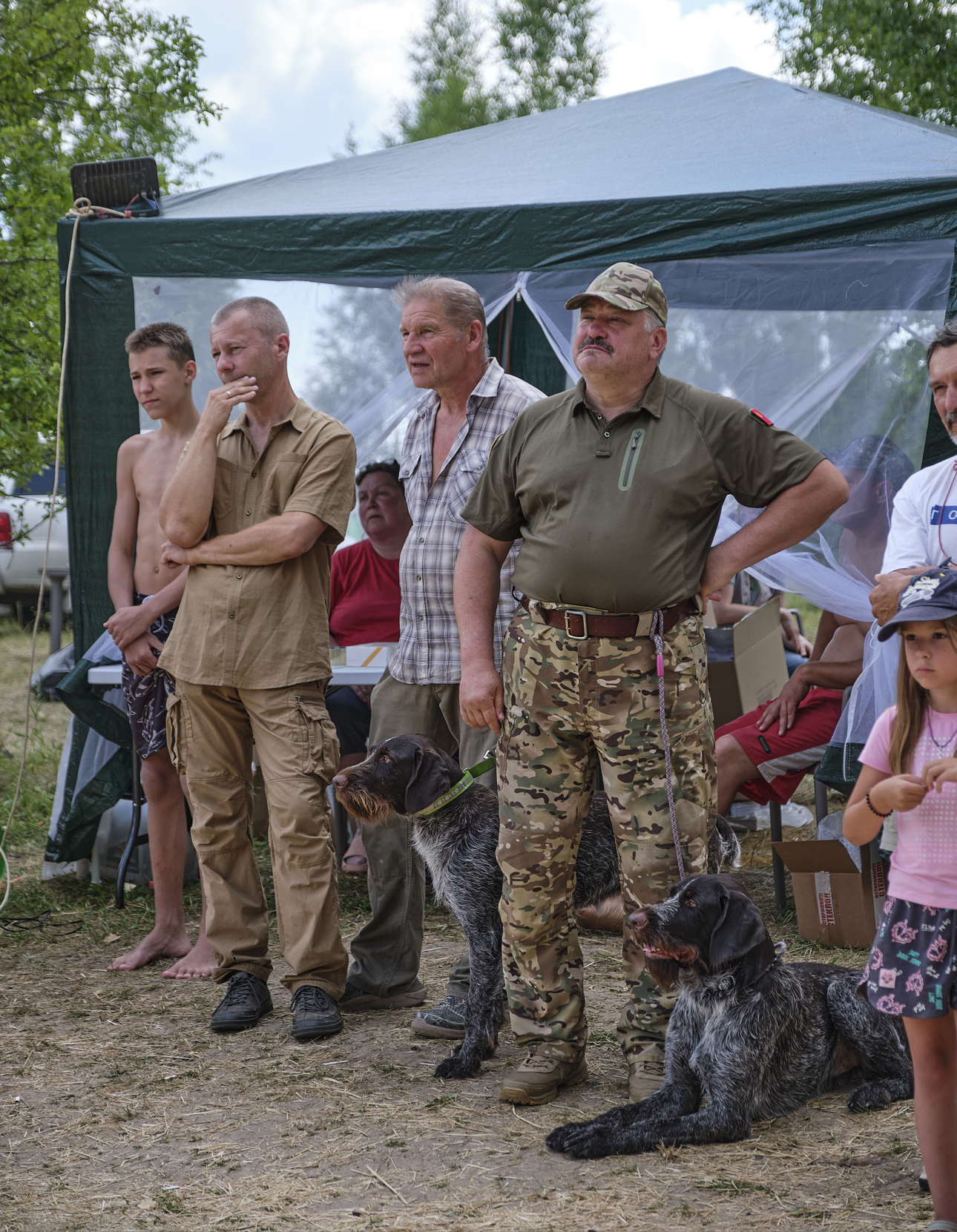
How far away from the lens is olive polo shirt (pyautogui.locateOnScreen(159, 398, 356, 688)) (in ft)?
12.1

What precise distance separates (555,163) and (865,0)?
829 centimetres

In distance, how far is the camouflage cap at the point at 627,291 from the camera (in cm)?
284

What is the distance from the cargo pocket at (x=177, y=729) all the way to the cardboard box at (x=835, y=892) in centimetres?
207

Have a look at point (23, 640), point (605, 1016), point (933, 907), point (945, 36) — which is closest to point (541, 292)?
point (605, 1016)

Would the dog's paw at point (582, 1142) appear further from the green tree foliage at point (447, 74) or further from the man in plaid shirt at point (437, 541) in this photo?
the green tree foliage at point (447, 74)

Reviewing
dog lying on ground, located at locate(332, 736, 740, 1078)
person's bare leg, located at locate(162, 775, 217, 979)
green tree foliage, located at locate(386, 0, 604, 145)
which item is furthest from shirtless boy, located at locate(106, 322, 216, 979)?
green tree foliage, located at locate(386, 0, 604, 145)

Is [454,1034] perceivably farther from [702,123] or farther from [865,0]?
[865,0]

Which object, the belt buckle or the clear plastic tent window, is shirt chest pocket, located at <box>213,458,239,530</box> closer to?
the belt buckle

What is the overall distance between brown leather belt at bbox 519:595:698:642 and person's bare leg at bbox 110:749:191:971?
2.15 m

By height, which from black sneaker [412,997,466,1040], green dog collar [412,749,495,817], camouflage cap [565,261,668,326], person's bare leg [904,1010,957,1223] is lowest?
black sneaker [412,997,466,1040]

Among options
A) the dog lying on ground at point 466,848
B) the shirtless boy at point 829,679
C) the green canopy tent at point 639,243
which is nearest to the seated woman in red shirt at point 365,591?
the green canopy tent at point 639,243

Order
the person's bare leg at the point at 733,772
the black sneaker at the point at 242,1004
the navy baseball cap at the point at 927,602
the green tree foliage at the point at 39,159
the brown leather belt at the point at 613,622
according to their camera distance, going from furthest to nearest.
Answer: the green tree foliage at the point at 39,159, the person's bare leg at the point at 733,772, the black sneaker at the point at 242,1004, the brown leather belt at the point at 613,622, the navy baseball cap at the point at 927,602

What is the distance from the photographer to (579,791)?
3.04 metres

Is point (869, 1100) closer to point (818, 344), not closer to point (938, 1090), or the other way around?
point (938, 1090)
